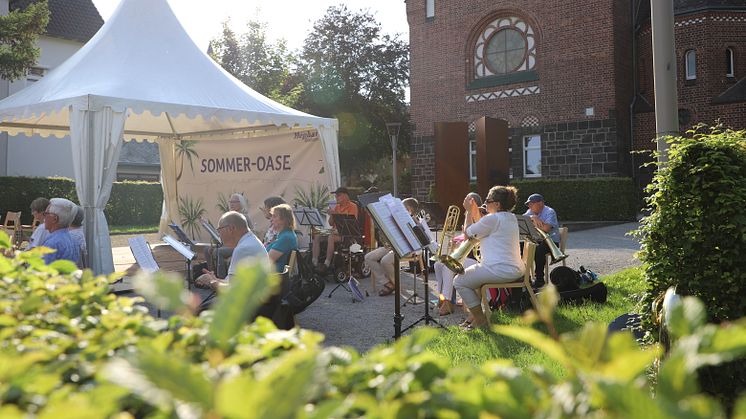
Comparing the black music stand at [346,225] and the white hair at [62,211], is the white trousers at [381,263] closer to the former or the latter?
the black music stand at [346,225]

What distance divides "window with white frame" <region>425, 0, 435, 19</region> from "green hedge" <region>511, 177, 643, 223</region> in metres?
8.10

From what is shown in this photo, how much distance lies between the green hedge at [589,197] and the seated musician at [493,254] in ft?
49.9

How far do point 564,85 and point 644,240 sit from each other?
2098 cm

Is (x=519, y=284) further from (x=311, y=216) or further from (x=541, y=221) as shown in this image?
(x=311, y=216)

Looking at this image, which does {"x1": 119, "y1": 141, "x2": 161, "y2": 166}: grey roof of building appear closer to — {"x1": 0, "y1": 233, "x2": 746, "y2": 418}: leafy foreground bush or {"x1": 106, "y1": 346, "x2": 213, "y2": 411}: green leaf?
{"x1": 0, "y1": 233, "x2": 746, "y2": 418}: leafy foreground bush

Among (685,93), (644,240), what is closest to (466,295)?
(644,240)

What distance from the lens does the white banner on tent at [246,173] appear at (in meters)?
12.0

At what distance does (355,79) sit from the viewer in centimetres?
3759

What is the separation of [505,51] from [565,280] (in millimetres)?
18765

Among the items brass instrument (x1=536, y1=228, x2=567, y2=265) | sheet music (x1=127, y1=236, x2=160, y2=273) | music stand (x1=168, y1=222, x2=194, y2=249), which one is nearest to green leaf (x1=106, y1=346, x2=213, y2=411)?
sheet music (x1=127, y1=236, x2=160, y2=273)

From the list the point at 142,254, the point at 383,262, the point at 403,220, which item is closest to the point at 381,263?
the point at 383,262

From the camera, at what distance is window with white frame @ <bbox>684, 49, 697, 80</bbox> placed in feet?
77.5

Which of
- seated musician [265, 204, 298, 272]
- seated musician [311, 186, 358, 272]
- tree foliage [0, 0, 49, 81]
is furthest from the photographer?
tree foliage [0, 0, 49, 81]

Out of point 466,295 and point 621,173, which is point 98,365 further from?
point 621,173
